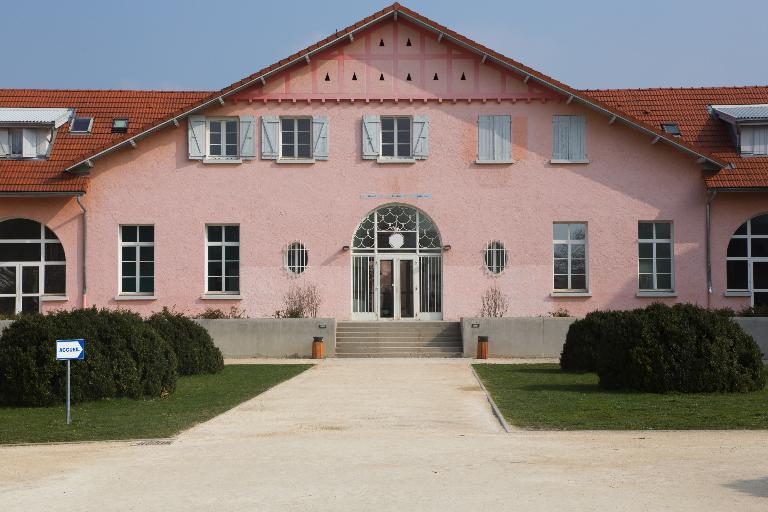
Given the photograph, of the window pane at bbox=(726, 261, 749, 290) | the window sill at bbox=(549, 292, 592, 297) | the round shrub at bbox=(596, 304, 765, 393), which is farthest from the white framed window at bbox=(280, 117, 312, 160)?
the round shrub at bbox=(596, 304, 765, 393)

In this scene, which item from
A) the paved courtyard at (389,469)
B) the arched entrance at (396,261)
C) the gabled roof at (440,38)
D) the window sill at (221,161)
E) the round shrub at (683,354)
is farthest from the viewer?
the arched entrance at (396,261)

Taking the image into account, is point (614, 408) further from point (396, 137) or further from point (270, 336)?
point (396, 137)

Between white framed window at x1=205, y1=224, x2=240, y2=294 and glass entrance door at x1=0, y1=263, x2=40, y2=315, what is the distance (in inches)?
188

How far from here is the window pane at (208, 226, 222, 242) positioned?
106 feet

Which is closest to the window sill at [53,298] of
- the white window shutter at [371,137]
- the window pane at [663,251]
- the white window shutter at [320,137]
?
the white window shutter at [320,137]

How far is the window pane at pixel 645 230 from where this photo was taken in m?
32.3

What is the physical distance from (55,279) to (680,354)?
66.6ft

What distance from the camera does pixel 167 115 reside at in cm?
3166

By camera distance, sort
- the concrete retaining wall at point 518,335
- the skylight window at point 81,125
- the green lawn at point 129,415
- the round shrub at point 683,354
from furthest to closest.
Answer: the skylight window at point 81,125
the concrete retaining wall at point 518,335
the round shrub at point 683,354
the green lawn at point 129,415

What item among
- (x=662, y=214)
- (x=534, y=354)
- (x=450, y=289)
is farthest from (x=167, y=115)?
(x=662, y=214)

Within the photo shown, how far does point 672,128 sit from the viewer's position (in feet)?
110

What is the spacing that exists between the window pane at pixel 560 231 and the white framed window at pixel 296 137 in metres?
7.16

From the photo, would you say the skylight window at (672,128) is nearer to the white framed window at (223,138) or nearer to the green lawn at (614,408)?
the white framed window at (223,138)

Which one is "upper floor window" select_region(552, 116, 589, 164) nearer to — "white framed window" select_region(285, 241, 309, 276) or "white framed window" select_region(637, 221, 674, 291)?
"white framed window" select_region(637, 221, 674, 291)
